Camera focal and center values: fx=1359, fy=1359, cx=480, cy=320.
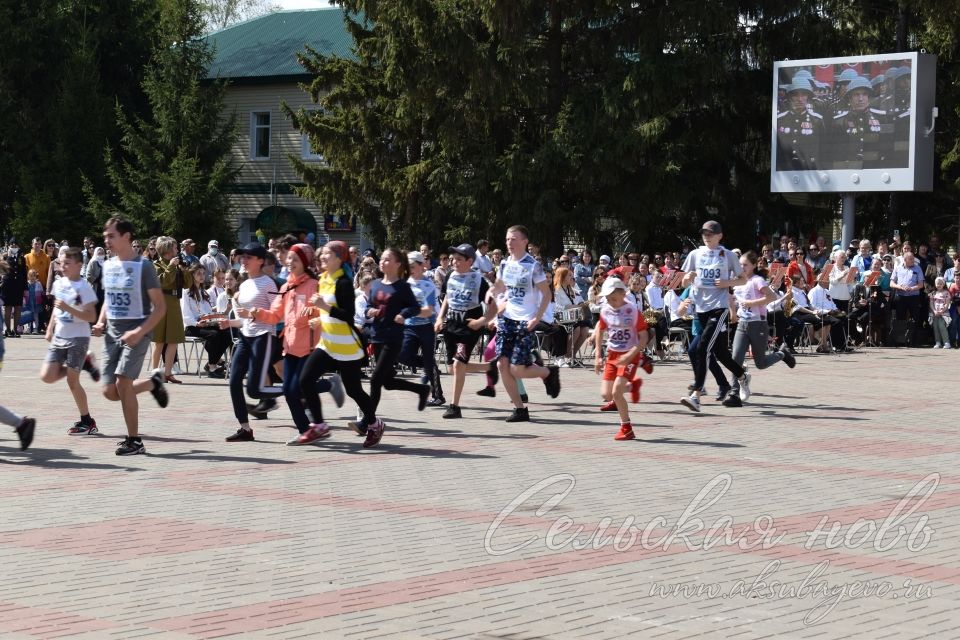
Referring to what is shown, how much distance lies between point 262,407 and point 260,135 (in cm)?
4056

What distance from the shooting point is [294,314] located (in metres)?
11.6

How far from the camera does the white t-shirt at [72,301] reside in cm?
1165

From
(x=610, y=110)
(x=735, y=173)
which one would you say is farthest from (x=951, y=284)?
(x=735, y=173)

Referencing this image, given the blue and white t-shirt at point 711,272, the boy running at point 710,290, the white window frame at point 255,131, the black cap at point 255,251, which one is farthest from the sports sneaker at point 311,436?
the white window frame at point 255,131

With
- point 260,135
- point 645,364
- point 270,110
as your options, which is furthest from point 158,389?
point 260,135

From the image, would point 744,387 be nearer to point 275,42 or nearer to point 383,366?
point 383,366

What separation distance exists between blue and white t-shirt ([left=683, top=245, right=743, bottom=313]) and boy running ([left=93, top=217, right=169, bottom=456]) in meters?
5.99

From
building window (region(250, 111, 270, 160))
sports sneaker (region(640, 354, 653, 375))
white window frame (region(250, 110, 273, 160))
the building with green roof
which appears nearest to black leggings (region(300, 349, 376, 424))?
sports sneaker (region(640, 354, 653, 375))

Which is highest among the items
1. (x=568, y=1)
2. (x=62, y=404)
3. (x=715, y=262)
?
(x=568, y=1)

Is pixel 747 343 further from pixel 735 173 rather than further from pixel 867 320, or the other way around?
pixel 735 173

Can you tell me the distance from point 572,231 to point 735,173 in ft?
20.4

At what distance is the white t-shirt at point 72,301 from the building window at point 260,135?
132 ft

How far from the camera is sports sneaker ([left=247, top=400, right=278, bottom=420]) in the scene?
12.5 metres

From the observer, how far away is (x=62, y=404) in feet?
48.0
